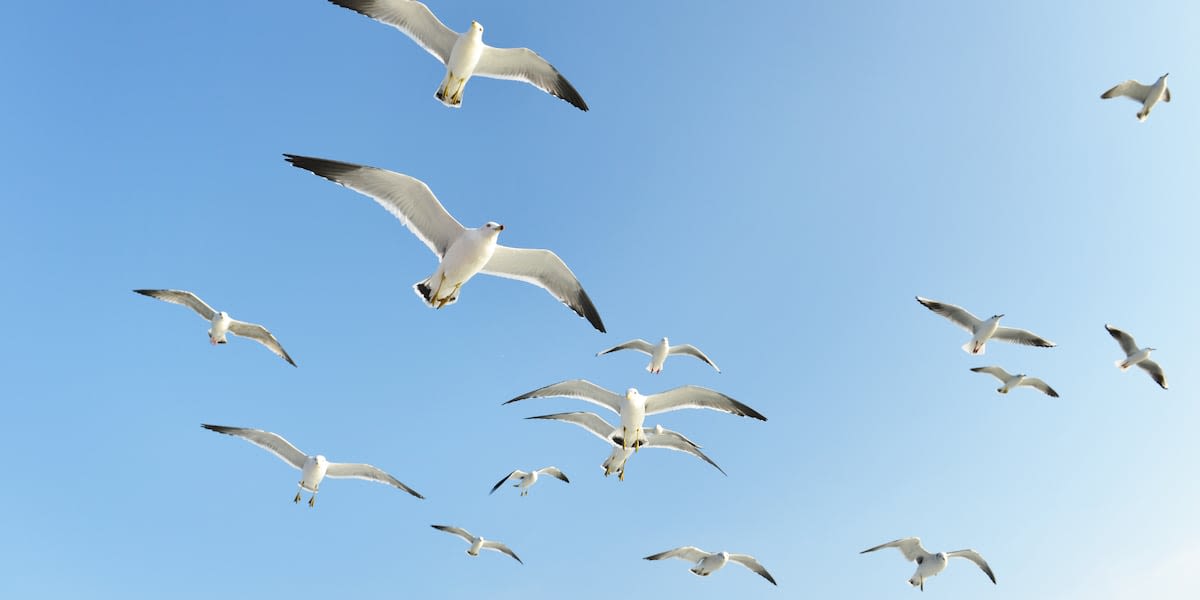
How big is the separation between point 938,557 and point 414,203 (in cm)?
1841

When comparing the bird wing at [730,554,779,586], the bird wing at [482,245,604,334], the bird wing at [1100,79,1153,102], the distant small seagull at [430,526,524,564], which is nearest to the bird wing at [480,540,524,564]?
the distant small seagull at [430,526,524,564]

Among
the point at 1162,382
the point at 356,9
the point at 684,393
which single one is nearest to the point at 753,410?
the point at 684,393

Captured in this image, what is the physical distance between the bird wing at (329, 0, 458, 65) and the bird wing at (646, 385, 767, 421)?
340 inches

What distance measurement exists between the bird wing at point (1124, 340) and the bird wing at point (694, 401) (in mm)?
11838

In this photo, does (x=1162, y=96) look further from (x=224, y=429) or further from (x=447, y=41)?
(x=224, y=429)

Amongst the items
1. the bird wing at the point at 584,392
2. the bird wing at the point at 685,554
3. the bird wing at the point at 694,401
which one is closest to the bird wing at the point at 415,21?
the bird wing at the point at 584,392

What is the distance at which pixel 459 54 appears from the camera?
17.9 meters

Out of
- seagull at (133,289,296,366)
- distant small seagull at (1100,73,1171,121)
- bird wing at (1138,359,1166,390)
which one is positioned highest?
distant small seagull at (1100,73,1171,121)

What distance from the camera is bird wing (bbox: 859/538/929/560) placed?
24.6 m

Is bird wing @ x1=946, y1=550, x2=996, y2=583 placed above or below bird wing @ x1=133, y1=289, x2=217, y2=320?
below

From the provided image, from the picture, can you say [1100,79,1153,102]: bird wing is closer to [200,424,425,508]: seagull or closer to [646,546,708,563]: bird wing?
[646,546,708,563]: bird wing

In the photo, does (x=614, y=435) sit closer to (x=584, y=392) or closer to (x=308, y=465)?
(x=584, y=392)

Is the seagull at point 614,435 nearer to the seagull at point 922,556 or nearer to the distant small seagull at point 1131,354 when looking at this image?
the seagull at point 922,556

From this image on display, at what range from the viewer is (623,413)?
19.8m
